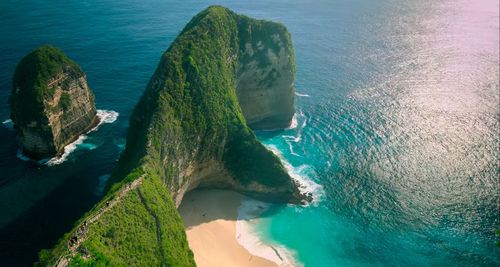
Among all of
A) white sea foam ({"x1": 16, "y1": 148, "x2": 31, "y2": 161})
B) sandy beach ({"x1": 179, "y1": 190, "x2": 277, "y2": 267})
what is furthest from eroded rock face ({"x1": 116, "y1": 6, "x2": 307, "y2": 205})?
white sea foam ({"x1": 16, "y1": 148, "x2": 31, "y2": 161})

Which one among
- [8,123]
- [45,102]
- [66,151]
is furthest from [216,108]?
[8,123]

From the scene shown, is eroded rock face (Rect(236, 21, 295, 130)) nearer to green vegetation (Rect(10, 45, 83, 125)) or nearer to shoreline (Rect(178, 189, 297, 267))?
shoreline (Rect(178, 189, 297, 267))

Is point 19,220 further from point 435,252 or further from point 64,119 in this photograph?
point 435,252

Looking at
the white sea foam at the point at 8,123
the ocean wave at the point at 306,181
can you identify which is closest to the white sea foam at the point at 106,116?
the white sea foam at the point at 8,123

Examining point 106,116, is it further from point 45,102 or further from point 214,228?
point 214,228

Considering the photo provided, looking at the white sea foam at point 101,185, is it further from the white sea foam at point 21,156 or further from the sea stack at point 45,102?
the white sea foam at point 21,156

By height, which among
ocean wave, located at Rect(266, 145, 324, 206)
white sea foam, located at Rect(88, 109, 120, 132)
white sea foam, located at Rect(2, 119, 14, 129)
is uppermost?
white sea foam, located at Rect(88, 109, 120, 132)
